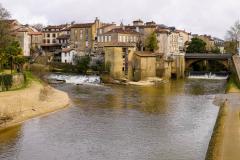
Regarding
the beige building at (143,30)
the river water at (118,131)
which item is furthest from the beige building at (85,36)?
the river water at (118,131)

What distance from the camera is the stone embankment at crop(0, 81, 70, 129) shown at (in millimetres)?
35562

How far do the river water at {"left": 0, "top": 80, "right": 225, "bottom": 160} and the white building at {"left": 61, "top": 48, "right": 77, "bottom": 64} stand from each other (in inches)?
1399

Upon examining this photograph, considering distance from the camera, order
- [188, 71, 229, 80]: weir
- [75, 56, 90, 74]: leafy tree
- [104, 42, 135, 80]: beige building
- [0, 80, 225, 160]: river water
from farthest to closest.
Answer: [188, 71, 229, 80]: weir, [75, 56, 90, 74]: leafy tree, [104, 42, 135, 80]: beige building, [0, 80, 225, 160]: river water

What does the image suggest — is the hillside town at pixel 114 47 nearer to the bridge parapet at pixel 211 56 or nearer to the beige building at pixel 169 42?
the beige building at pixel 169 42

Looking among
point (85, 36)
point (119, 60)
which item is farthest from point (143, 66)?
point (85, 36)

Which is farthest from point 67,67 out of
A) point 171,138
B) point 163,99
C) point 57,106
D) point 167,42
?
point 171,138

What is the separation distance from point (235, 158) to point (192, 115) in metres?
17.9

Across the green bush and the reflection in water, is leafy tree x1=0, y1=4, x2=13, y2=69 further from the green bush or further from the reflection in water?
the reflection in water

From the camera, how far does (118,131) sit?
33.2 metres

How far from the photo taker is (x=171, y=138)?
3120 centimetres

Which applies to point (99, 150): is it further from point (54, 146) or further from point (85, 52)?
point (85, 52)

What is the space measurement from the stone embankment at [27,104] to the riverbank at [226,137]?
15.5 meters

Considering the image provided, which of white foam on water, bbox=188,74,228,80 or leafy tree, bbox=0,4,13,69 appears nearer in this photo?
leafy tree, bbox=0,4,13,69

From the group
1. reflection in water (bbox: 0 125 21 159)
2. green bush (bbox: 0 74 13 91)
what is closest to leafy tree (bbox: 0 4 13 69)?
green bush (bbox: 0 74 13 91)
